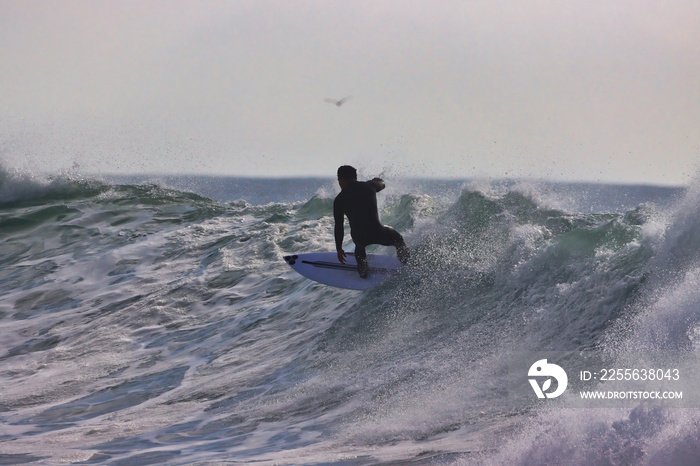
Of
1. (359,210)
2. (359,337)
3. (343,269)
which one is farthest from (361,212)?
(359,337)

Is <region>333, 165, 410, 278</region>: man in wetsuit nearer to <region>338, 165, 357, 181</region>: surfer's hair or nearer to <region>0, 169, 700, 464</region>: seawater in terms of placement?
<region>338, 165, 357, 181</region>: surfer's hair

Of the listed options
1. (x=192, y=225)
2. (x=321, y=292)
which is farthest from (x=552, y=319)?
(x=192, y=225)

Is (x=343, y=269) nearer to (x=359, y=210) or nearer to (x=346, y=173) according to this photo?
(x=359, y=210)

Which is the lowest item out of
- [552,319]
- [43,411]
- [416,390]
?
[43,411]

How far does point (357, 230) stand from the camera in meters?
8.42

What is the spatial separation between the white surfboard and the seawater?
0.55ft

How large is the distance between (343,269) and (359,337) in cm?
137

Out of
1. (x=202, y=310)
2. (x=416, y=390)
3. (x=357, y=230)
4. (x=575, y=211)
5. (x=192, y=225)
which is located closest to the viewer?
(x=416, y=390)

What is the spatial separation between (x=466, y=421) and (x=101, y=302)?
770cm

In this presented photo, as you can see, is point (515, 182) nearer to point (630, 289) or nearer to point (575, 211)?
point (575, 211)

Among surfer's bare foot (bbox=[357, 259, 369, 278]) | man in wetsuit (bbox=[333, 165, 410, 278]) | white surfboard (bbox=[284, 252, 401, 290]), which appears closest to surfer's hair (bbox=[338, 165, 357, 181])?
man in wetsuit (bbox=[333, 165, 410, 278])

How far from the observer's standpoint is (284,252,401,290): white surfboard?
9.04 meters

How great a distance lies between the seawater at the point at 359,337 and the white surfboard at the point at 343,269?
17 centimetres

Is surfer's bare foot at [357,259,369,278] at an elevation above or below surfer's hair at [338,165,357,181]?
below
